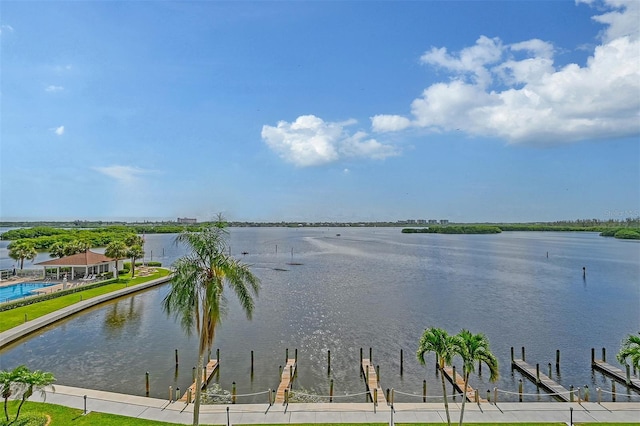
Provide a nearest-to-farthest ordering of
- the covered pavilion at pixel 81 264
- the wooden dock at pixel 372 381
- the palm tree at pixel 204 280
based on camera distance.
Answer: the palm tree at pixel 204 280
the wooden dock at pixel 372 381
the covered pavilion at pixel 81 264

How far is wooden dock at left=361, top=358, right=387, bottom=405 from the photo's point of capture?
21617mm

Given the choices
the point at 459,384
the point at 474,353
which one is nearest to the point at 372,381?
the point at 459,384

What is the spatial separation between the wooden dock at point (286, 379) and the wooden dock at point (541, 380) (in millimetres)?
15046

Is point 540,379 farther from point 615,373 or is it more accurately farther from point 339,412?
point 339,412

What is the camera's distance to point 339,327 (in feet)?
123

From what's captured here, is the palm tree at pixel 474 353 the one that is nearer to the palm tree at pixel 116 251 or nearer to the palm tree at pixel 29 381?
the palm tree at pixel 29 381

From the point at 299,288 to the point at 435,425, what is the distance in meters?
42.8

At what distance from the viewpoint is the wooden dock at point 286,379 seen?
2090cm

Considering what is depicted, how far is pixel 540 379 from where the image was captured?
81.3ft

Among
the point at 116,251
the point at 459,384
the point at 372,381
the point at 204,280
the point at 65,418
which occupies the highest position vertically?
the point at 204,280

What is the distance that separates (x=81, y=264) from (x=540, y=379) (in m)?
55.9

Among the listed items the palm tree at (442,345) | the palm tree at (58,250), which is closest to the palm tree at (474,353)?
the palm tree at (442,345)

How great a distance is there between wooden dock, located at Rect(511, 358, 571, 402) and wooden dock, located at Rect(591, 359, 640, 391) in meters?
4.15

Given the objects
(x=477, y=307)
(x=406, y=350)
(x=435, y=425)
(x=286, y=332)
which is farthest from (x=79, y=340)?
(x=477, y=307)
